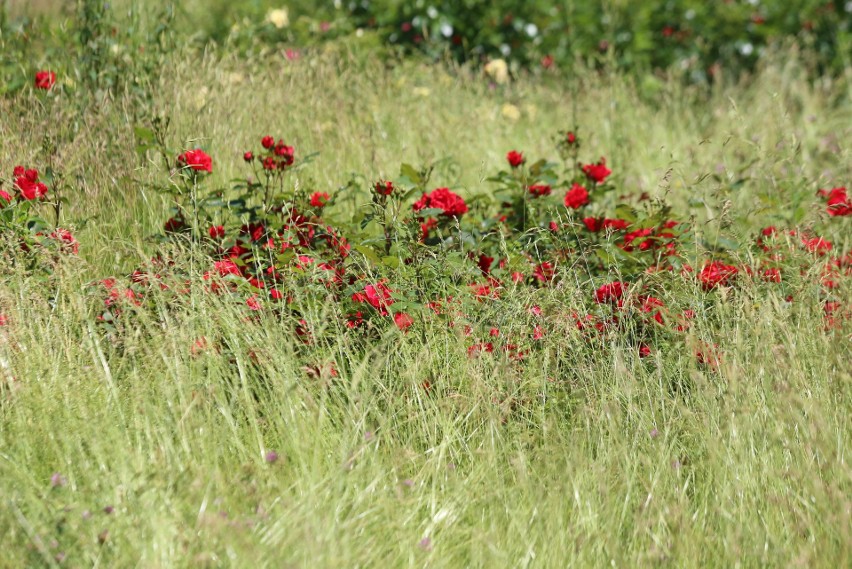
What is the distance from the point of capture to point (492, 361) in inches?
102

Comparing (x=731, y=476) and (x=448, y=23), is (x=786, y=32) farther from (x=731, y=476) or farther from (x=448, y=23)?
(x=731, y=476)

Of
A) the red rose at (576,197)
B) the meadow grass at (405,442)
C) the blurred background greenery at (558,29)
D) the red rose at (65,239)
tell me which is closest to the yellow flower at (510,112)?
the blurred background greenery at (558,29)

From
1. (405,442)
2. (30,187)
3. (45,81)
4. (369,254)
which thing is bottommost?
(405,442)

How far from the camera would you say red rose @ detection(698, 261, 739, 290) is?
2.99 metres

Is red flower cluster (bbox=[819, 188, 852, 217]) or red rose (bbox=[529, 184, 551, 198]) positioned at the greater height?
red rose (bbox=[529, 184, 551, 198])

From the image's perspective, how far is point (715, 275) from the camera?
3.02m

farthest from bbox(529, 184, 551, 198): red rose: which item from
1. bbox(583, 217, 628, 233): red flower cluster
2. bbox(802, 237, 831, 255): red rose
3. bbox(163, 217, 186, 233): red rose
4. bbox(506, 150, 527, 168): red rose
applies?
bbox(163, 217, 186, 233): red rose

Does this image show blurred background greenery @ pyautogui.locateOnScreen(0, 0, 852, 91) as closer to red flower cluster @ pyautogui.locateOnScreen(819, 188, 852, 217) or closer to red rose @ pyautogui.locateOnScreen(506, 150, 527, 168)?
red rose @ pyautogui.locateOnScreen(506, 150, 527, 168)

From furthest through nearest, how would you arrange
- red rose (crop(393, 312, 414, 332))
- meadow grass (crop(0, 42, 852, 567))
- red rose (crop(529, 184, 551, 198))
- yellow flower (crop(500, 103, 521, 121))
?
yellow flower (crop(500, 103, 521, 121)) < red rose (crop(529, 184, 551, 198)) < red rose (crop(393, 312, 414, 332)) < meadow grass (crop(0, 42, 852, 567))

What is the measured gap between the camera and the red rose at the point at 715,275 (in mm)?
2994

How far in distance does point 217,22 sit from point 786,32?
407 centimetres

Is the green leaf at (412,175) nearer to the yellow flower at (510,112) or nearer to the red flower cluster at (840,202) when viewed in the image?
the red flower cluster at (840,202)

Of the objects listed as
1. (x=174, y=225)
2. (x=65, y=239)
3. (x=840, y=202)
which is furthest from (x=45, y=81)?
(x=840, y=202)

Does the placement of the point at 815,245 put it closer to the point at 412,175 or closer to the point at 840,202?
the point at 840,202
